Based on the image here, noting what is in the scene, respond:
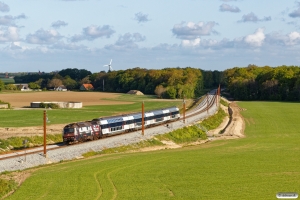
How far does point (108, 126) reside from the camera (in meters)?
58.6

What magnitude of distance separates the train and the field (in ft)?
29.1

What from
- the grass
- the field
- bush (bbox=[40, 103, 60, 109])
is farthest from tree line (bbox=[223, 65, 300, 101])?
the field

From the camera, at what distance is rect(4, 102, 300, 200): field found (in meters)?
27.2

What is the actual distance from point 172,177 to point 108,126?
26862 millimetres

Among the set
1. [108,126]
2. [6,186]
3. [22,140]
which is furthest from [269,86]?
[6,186]

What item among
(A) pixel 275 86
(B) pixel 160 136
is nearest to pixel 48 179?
(B) pixel 160 136

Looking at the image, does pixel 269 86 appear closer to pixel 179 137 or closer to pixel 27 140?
pixel 179 137

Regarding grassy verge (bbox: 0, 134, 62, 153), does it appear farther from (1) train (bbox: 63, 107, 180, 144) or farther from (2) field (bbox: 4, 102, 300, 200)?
(2) field (bbox: 4, 102, 300, 200)

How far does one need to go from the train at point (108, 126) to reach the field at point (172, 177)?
8880 mm

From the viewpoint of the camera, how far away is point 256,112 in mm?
106688

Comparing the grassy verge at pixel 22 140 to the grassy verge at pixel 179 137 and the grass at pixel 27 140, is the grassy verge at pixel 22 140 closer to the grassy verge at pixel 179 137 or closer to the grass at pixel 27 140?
the grass at pixel 27 140

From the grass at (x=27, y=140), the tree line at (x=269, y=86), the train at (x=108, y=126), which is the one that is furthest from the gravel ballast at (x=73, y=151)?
the tree line at (x=269, y=86)

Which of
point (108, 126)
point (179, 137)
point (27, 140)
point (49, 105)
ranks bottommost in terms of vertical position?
point (179, 137)

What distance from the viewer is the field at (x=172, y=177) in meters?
27.2
